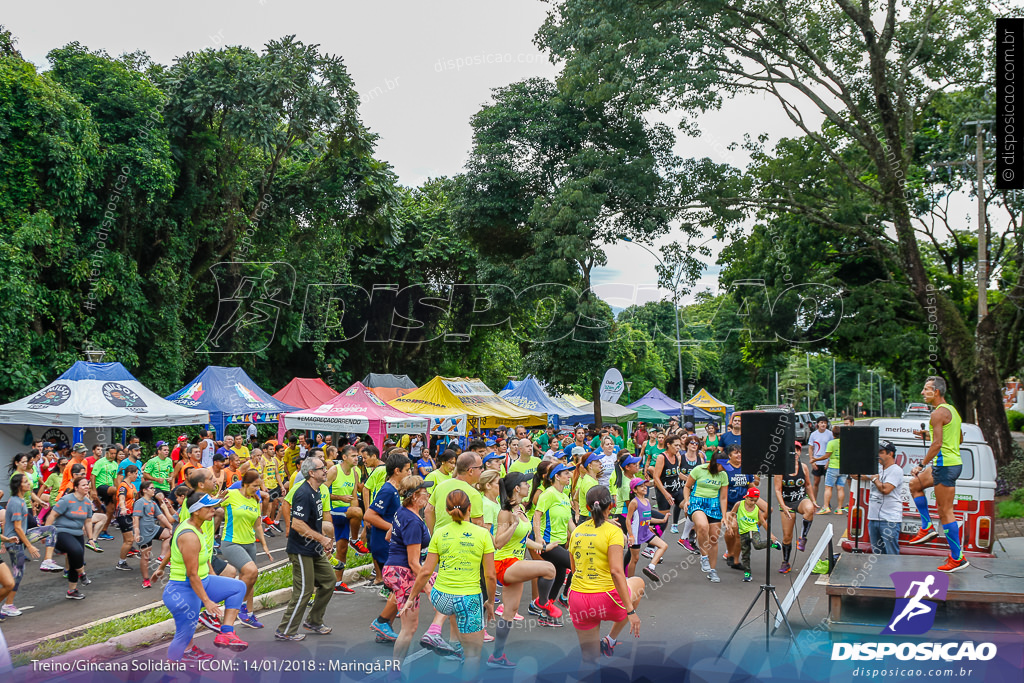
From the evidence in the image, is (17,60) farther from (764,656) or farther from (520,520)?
(764,656)

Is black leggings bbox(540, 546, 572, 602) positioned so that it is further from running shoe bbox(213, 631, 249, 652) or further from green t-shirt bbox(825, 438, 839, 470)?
green t-shirt bbox(825, 438, 839, 470)

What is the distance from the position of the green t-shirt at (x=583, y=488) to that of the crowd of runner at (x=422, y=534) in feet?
0.09

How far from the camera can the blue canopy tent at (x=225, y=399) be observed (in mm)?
21969

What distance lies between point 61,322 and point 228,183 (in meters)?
8.14

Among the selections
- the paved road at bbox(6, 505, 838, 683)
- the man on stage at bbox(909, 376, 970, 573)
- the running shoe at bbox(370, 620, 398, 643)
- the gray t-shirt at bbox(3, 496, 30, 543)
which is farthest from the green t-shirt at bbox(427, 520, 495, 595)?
the gray t-shirt at bbox(3, 496, 30, 543)

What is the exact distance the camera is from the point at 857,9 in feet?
62.6

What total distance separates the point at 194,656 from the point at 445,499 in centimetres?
250

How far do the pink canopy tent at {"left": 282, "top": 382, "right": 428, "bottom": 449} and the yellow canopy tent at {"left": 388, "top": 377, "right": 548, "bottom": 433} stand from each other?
56.8 inches

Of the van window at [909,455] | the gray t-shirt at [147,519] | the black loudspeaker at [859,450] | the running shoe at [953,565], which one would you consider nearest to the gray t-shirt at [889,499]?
the van window at [909,455]

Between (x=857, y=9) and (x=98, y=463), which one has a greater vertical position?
(x=857, y=9)

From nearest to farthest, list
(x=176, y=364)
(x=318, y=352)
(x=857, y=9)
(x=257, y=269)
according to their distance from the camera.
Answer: (x=857, y=9) < (x=176, y=364) < (x=257, y=269) < (x=318, y=352)

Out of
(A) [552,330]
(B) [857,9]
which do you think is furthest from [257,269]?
(B) [857,9]

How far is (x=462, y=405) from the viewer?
2344 cm

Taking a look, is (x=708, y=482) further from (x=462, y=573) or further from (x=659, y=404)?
(x=659, y=404)
